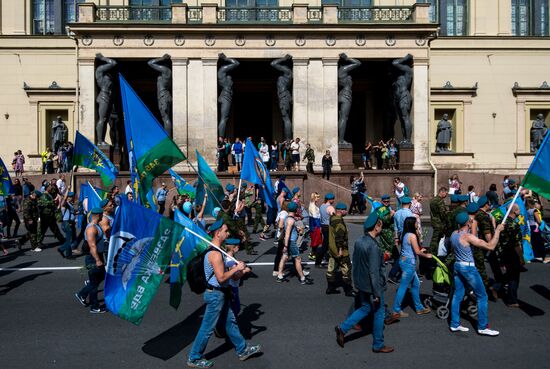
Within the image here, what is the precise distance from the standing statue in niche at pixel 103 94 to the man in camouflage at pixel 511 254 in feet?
68.9

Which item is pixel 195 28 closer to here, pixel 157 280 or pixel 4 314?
pixel 4 314

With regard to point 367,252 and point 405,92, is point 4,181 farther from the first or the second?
point 405,92

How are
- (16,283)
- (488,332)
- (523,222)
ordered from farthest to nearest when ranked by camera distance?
1. (523,222)
2. (16,283)
3. (488,332)

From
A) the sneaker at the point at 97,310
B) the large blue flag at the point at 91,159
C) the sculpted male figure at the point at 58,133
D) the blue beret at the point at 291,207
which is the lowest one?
the sneaker at the point at 97,310

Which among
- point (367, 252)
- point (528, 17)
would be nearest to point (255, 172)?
point (367, 252)

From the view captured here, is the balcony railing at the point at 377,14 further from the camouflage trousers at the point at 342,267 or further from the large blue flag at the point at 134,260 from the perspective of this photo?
the large blue flag at the point at 134,260

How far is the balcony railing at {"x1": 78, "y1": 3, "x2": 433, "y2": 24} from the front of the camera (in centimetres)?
2742

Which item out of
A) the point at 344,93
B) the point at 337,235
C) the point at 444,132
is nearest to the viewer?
the point at 337,235

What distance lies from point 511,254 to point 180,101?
20467mm

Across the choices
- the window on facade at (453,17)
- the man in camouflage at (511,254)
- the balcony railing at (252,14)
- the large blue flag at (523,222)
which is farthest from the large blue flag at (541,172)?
the window on facade at (453,17)

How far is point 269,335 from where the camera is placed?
8.38 metres

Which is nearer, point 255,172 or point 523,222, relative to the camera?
point 523,222

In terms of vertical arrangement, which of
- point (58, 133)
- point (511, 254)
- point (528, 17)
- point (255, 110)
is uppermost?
point (528, 17)

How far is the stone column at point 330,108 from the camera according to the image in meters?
27.9
